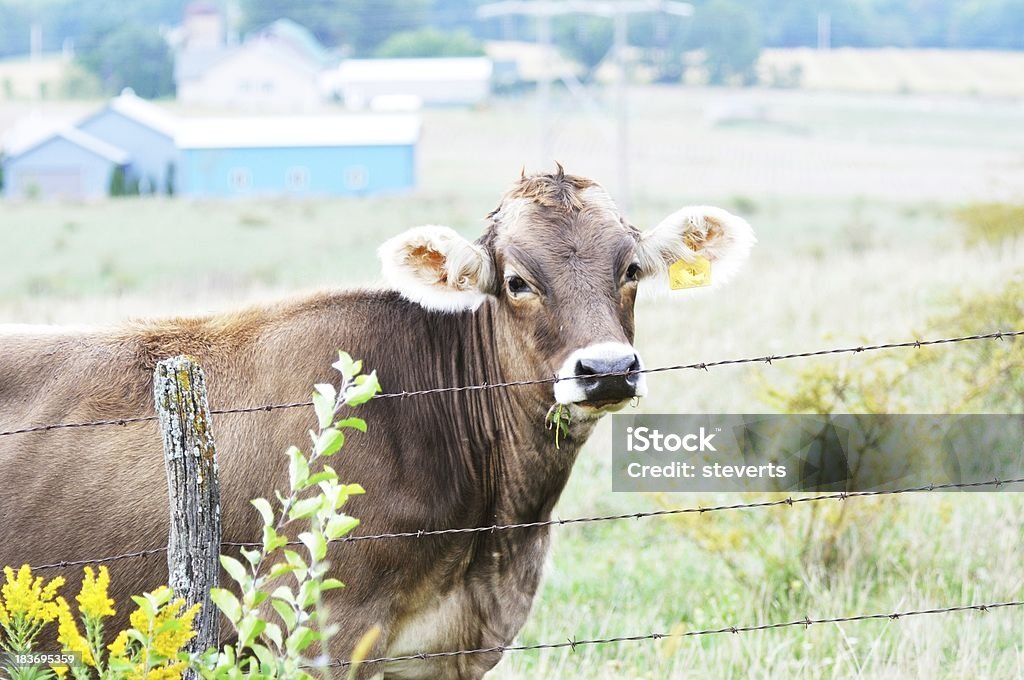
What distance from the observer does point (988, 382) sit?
24.7ft

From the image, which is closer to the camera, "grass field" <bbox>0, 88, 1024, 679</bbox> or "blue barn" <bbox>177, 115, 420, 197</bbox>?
"grass field" <bbox>0, 88, 1024, 679</bbox>

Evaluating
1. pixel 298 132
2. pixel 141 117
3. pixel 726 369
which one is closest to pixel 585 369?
pixel 726 369

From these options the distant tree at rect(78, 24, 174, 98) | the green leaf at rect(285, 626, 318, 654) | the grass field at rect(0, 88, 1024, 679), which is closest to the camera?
the green leaf at rect(285, 626, 318, 654)

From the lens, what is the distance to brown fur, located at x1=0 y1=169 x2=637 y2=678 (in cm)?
462

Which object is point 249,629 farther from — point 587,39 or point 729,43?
point 587,39

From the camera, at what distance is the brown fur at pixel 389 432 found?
4621 millimetres

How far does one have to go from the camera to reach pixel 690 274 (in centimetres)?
543

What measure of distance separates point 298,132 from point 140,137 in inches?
365

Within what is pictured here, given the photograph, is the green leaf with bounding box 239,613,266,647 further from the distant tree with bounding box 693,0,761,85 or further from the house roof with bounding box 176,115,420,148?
the distant tree with bounding box 693,0,761,85

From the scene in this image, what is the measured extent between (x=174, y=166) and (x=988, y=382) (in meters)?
63.6

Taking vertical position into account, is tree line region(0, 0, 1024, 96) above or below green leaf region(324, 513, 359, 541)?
above

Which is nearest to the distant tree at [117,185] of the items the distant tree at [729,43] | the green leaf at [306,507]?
the green leaf at [306,507]

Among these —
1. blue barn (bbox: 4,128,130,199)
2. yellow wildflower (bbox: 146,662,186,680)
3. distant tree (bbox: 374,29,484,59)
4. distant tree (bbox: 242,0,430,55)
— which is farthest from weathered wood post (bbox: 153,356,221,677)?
distant tree (bbox: 242,0,430,55)

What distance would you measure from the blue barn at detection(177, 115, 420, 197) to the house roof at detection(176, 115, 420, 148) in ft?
0.18
